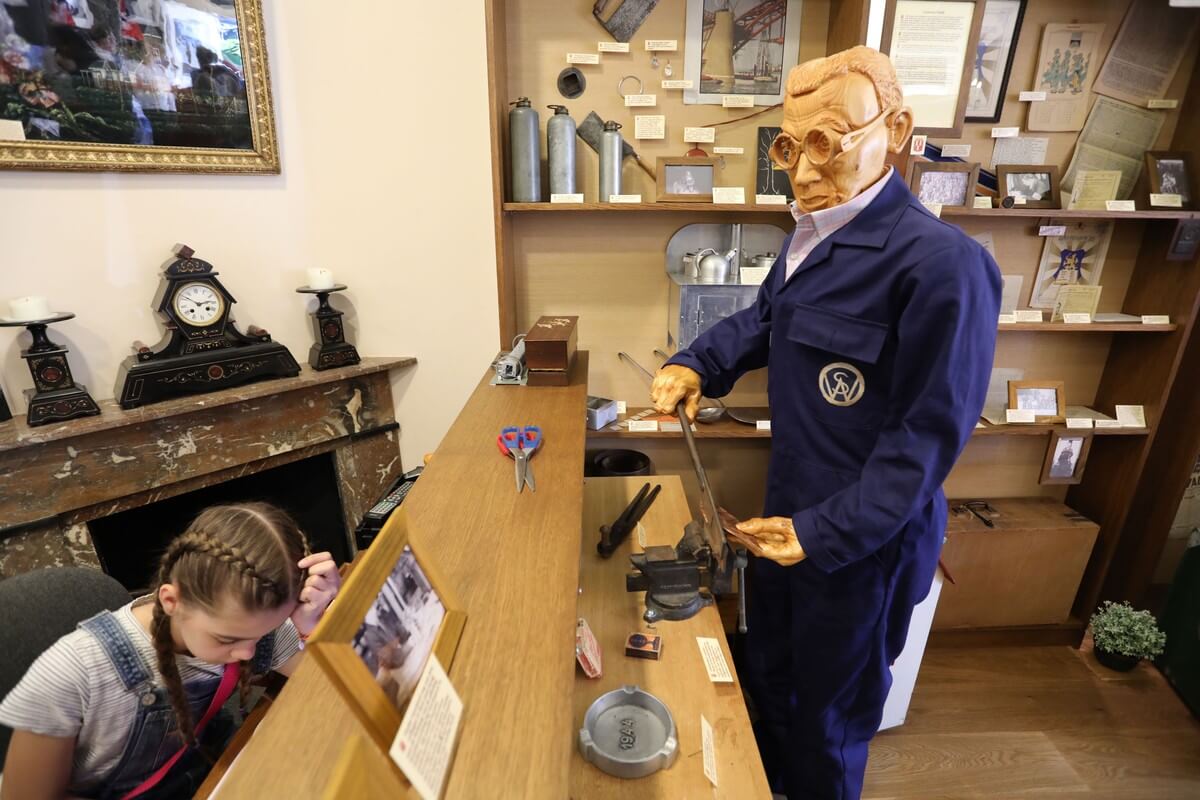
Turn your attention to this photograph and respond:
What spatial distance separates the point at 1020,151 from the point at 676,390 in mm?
1616

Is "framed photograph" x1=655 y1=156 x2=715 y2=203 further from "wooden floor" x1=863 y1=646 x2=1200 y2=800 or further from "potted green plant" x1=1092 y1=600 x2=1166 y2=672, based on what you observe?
"potted green plant" x1=1092 y1=600 x2=1166 y2=672

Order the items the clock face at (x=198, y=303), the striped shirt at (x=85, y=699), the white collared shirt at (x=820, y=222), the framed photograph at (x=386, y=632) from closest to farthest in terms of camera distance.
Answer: the framed photograph at (x=386, y=632)
the striped shirt at (x=85, y=699)
the white collared shirt at (x=820, y=222)
the clock face at (x=198, y=303)

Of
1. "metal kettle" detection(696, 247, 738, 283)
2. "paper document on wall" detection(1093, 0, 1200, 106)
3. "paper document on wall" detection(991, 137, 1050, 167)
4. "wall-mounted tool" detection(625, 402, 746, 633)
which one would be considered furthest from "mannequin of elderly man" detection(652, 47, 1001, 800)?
"paper document on wall" detection(1093, 0, 1200, 106)

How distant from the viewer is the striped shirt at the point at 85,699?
83 centimetres

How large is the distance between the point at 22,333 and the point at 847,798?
250 cm

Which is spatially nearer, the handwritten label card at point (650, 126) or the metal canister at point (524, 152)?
the metal canister at point (524, 152)

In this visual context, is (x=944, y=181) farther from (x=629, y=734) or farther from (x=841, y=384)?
(x=629, y=734)

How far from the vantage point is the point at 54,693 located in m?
0.84

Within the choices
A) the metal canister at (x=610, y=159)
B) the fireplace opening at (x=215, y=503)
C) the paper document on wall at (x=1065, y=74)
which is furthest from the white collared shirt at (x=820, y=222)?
the fireplace opening at (x=215, y=503)

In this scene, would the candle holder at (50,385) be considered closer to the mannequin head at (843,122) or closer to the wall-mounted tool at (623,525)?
the wall-mounted tool at (623,525)

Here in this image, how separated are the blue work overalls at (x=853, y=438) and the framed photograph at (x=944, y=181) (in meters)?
0.82

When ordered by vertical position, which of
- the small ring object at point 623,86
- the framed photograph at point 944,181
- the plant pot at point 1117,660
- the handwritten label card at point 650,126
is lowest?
the plant pot at point 1117,660

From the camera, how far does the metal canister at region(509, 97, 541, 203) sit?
1.79 metres

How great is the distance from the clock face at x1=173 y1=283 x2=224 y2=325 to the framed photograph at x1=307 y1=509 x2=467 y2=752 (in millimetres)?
1649
